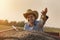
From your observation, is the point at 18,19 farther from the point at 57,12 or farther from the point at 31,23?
the point at 31,23

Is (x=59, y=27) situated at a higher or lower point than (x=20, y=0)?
lower

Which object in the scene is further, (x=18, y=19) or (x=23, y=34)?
(x=18, y=19)

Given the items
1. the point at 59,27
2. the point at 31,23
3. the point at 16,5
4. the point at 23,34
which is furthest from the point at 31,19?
the point at 16,5

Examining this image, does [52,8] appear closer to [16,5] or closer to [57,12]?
[57,12]

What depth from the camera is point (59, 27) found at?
4.57ft

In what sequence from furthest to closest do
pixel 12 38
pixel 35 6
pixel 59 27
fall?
1. pixel 35 6
2. pixel 59 27
3. pixel 12 38

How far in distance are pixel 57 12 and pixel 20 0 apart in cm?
40

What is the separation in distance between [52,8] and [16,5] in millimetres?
375

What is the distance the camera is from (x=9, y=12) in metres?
1.55

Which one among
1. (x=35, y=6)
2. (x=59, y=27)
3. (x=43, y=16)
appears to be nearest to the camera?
(x=43, y=16)

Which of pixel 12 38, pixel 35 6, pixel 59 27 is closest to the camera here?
pixel 12 38

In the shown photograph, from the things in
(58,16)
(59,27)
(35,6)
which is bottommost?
(59,27)

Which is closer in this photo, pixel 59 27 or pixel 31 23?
pixel 31 23

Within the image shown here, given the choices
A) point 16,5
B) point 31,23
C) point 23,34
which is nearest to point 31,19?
point 31,23
